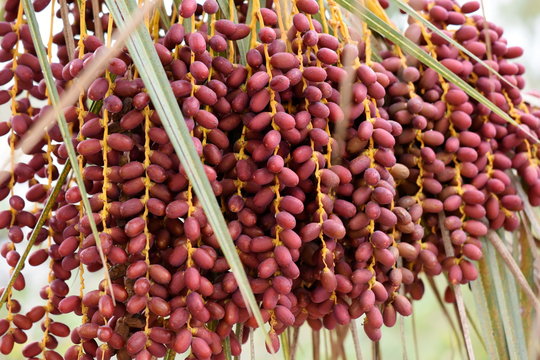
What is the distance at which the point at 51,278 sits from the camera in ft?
2.79

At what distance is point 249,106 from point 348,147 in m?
0.14

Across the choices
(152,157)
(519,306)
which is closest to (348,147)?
(152,157)

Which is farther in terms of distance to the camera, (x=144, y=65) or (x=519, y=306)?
(x=519, y=306)

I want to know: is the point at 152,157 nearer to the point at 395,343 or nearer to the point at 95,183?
the point at 95,183

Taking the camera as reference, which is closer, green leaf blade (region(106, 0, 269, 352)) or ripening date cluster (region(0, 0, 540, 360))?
green leaf blade (region(106, 0, 269, 352))

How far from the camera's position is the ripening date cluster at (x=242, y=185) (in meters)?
0.76

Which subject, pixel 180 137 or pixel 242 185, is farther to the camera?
pixel 242 185

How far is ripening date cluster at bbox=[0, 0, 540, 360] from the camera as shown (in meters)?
0.76

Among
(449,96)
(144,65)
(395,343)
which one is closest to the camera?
(144,65)

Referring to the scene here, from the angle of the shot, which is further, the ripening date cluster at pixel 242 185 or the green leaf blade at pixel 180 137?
the ripening date cluster at pixel 242 185

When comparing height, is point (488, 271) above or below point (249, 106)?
below

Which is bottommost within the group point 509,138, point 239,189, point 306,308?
point 306,308

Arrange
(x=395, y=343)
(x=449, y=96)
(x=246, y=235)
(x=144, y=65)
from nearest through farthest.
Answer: (x=144, y=65) → (x=246, y=235) → (x=449, y=96) → (x=395, y=343)

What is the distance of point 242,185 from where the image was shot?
0.80m
